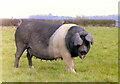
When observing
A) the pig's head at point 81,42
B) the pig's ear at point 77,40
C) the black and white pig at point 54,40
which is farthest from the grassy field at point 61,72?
the pig's ear at point 77,40

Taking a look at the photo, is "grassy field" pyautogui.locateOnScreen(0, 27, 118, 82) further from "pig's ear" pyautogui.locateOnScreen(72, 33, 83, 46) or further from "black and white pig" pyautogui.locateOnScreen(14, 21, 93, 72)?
"pig's ear" pyautogui.locateOnScreen(72, 33, 83, 46)

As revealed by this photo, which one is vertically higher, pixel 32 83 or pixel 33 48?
pixel 33 48

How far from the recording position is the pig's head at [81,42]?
288 inches

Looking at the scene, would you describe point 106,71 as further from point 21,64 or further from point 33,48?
point 21,64

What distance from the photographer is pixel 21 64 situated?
31.8ft

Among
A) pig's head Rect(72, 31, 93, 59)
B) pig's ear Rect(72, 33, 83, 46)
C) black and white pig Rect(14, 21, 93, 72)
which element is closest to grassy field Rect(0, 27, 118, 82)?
black and white pig Rect(14, 21, 93, 72)

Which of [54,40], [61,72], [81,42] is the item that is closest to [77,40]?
[81,42]

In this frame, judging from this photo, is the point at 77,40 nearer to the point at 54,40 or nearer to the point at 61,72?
the point at 54,40

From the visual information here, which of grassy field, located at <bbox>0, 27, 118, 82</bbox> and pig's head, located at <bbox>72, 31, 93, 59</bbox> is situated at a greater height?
pig's head, located at <bbox>72, 31, 93, 59</bbox>

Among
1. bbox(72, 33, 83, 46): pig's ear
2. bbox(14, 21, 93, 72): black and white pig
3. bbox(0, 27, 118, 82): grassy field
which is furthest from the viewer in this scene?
bbox(14, 21, 93, 72): black and white pig

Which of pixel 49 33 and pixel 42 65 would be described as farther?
pixel 42 65

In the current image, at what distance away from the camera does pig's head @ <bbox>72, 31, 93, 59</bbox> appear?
732cm

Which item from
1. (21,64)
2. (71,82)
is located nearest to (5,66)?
(21,64)

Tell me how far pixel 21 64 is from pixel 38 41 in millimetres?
1700
